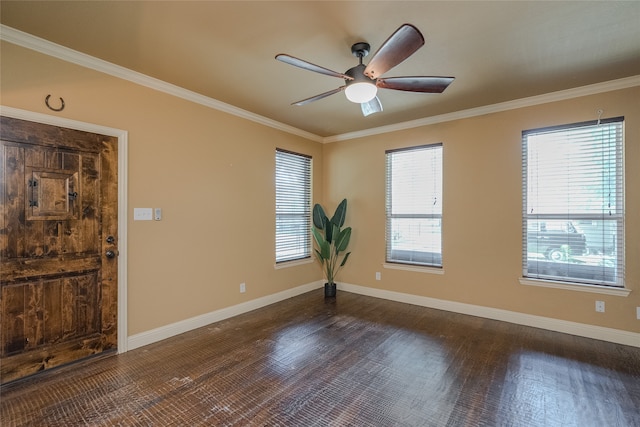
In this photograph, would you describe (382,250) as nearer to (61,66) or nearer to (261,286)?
(261,286)

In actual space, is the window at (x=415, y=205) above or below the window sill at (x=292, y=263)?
above

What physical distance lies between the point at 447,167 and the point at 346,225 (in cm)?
184

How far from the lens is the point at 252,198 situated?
4016 mm

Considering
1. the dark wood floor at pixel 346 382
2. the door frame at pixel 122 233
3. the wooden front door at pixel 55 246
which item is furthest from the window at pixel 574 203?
the wooden front door at pixel 55 246

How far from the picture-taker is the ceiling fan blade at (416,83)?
223 centimetres

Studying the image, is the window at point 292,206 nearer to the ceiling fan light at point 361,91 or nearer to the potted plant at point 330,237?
the potted plant at point 330,237

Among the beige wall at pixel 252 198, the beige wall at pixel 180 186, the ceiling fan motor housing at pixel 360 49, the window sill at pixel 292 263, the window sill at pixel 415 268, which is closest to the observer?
the ceiling fan motor housing at pixel 360 49

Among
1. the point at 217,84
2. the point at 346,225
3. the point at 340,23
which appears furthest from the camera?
the point at 346,225

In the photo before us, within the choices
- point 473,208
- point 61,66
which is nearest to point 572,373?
point 473,208

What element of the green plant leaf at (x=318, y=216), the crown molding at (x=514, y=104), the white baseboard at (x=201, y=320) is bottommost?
the white baseboard at (x=201, y=320)

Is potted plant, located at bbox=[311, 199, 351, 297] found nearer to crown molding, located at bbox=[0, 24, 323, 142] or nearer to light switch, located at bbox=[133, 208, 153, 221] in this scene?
crown molding, located at bbox=[0, 24, 323, 142]

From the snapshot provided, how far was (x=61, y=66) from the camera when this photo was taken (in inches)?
95.0

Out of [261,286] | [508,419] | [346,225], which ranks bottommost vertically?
[508,419]

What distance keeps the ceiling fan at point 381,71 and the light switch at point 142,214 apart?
2.06 m
